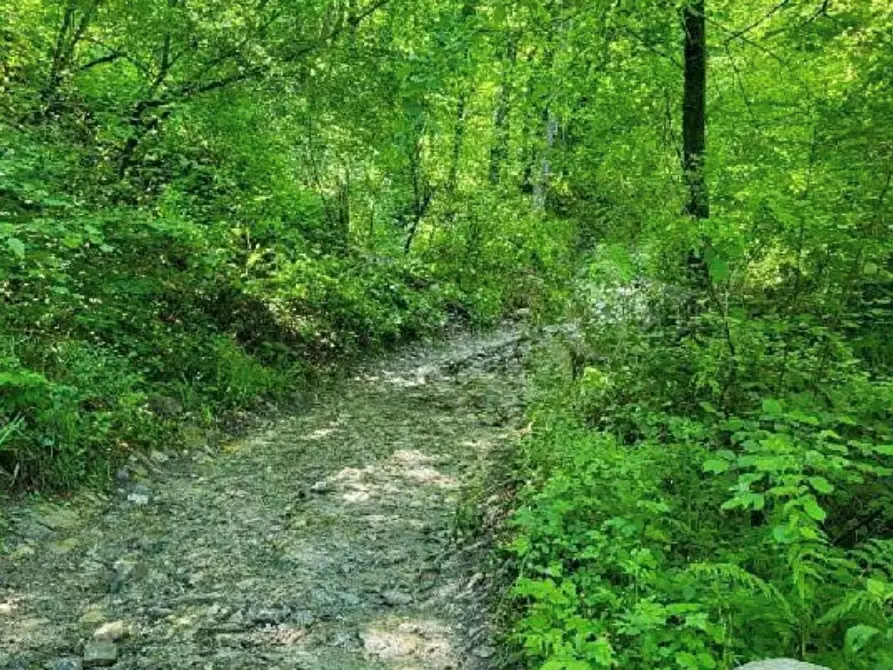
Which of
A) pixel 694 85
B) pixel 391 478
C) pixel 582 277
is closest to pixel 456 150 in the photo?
pixel 582 277

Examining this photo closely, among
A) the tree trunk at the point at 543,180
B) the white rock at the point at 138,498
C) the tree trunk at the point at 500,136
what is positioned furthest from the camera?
the tree trunk at the point at 543,180

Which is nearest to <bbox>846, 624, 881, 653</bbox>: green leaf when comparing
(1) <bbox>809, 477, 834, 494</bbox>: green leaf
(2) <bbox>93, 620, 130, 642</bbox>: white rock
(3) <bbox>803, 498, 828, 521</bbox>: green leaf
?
(3) <bbox>803, 498, 828, 521</bbox>: green leaf

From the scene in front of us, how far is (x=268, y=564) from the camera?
A: 18.9 ft

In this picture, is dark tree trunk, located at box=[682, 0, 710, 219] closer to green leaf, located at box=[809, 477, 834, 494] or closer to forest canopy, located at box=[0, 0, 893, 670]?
forest canopy, located at box=[0, 0, 893, 670]

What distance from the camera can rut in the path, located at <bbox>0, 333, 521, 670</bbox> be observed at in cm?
464

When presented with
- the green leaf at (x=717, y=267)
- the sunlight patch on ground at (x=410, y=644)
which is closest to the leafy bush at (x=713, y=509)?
the sunlight patch on ground at (x=410, y=644)

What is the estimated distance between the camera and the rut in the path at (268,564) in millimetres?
4645

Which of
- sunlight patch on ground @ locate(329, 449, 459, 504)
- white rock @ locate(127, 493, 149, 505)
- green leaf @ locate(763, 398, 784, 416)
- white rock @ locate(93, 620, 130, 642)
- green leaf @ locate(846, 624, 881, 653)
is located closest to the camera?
green leaf @ locate(846, 624, 881, 653)

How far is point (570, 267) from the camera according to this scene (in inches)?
544

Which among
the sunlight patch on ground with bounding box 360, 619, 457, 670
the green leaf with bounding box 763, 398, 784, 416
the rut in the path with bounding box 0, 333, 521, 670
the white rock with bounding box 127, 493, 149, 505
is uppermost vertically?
the green leaf with bounding box 763, 398, 784, 416

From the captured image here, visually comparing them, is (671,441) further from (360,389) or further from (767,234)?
(360,389)

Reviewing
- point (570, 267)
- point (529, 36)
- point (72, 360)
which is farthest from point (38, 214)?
point (570, 267)

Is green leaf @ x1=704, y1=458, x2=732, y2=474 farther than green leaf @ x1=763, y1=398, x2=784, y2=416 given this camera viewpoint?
No

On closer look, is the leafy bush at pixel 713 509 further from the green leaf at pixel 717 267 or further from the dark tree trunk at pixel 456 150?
the dark tree trunk at pixel 456 150
